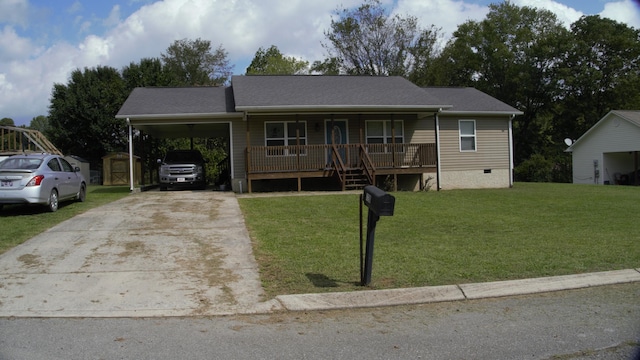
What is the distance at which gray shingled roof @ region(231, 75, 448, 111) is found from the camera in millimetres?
18125

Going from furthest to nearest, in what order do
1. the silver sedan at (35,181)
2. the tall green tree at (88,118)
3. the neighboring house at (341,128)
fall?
the tall green tree at (88,118) → the neighboring house at (341,128) → the silver sedan at (35,181)

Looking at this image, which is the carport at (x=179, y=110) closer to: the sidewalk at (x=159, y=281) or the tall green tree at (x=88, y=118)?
the sidewalk at (x=159, y=281)

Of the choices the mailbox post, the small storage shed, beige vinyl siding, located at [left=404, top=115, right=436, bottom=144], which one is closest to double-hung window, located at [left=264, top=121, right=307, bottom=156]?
beige vinyl siding, located at [left=404, top=115, right=436, bottom=144]

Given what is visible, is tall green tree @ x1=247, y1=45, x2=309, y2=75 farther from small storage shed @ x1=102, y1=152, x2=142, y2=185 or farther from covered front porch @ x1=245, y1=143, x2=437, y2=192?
covered front porch @ x1=245, y1=143, x2=437, y2=192

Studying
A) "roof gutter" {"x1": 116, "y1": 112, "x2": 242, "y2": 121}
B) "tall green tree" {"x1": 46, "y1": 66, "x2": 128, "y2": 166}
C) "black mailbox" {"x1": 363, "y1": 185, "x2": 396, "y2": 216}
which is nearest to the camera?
"black mailbox" {"x1": 363, "y1": 185, "x2": 396, "y2": 216}

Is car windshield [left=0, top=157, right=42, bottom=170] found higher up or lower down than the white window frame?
lower down

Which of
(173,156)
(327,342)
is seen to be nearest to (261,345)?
(327,342)

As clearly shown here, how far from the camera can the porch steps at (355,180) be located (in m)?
18.5

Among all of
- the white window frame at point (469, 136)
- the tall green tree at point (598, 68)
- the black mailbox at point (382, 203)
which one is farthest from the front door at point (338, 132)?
the tall green tree at point (598, 68)

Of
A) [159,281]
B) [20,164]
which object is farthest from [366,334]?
[20,164]

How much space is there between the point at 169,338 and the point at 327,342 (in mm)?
1499

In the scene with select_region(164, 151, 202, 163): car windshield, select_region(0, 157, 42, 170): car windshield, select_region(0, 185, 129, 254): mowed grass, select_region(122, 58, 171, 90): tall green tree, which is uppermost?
select_region(122, 58, 171, 90): tall green tree

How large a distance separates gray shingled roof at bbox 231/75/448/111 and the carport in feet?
2.96

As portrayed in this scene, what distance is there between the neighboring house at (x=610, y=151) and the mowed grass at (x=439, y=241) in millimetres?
20628
